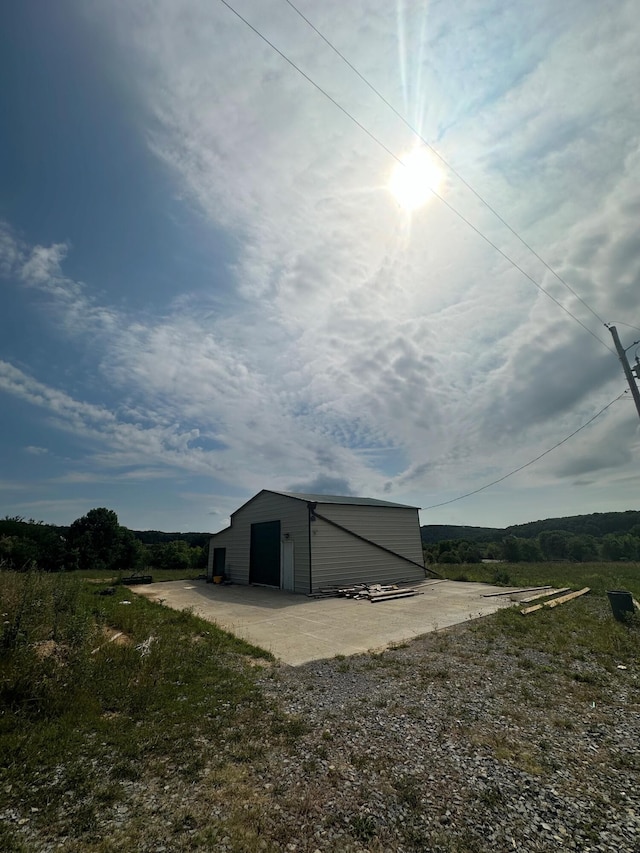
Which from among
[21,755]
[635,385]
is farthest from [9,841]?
[635,385]

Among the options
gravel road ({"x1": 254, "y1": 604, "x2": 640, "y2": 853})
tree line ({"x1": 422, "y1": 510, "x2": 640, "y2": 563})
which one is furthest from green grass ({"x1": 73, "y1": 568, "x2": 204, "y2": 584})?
tree line ({"x1": 422, "y1": 510, "x2": 640, "y2": 563})

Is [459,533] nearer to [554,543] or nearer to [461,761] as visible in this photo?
[554,543]

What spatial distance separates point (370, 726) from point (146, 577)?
23379 millimetres

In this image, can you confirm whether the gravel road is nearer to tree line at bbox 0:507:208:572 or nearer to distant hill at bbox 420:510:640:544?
tree line at bbox 0:507:208:572

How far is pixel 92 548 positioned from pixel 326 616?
143ft

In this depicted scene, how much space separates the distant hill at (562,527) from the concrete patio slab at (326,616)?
176 feet

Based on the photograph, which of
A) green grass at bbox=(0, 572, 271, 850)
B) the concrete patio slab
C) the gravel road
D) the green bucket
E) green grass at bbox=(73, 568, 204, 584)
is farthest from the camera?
green grass at bbox=(73, 568, 204, 584)

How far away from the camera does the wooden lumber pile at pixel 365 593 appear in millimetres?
15609

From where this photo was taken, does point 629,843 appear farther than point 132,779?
No

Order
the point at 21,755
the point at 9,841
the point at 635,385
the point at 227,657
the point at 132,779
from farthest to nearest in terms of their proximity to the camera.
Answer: the point at 635,385 → the point at 227,657 → the point at 21,755 → the point at 132,779 → the point at 9,841

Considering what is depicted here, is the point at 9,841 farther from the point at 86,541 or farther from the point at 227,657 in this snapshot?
the point at 86,541

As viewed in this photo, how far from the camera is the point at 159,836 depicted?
281 cm

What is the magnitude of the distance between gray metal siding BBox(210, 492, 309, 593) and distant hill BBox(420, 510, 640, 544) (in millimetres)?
49060

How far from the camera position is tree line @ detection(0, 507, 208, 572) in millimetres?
33156
